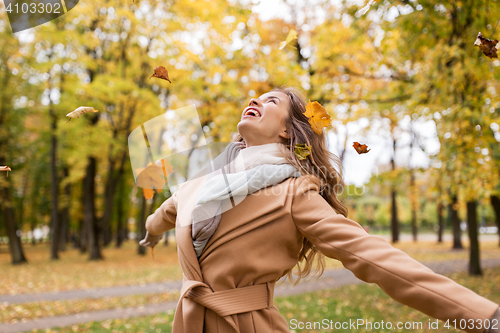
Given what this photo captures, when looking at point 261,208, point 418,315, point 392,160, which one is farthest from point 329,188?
point 392,160

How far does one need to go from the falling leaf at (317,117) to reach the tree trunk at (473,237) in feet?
31.0

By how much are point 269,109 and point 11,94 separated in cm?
1447

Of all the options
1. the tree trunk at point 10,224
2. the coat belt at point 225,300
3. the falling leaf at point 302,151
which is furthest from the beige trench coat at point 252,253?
the tree trunk at point 10,224

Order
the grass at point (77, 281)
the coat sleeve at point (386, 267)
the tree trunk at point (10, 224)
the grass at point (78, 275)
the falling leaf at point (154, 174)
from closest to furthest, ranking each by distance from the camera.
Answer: the coat sleeve at point (386, 267) → the falling leaf at point (154, 174) → the grass at point (77, 281) → the grass at point (78, 275) → the tree trunk at point (10, 224)

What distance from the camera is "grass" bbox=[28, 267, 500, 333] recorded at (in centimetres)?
554

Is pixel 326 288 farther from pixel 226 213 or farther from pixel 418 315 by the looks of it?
pixel 226 213

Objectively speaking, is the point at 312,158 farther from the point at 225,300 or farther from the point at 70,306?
the point at 70,306

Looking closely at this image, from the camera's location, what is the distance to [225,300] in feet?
4.90

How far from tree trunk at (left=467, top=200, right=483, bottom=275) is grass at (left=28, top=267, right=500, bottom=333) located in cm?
92

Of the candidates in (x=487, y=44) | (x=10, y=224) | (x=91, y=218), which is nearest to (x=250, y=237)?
(x=487, y=44)

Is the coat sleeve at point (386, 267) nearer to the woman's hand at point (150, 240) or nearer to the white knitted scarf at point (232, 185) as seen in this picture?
the white knitted scarf at point (232, 185)

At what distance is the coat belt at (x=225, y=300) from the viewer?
1.48 meters

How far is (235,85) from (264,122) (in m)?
7.46

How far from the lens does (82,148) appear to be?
45.0 feet
